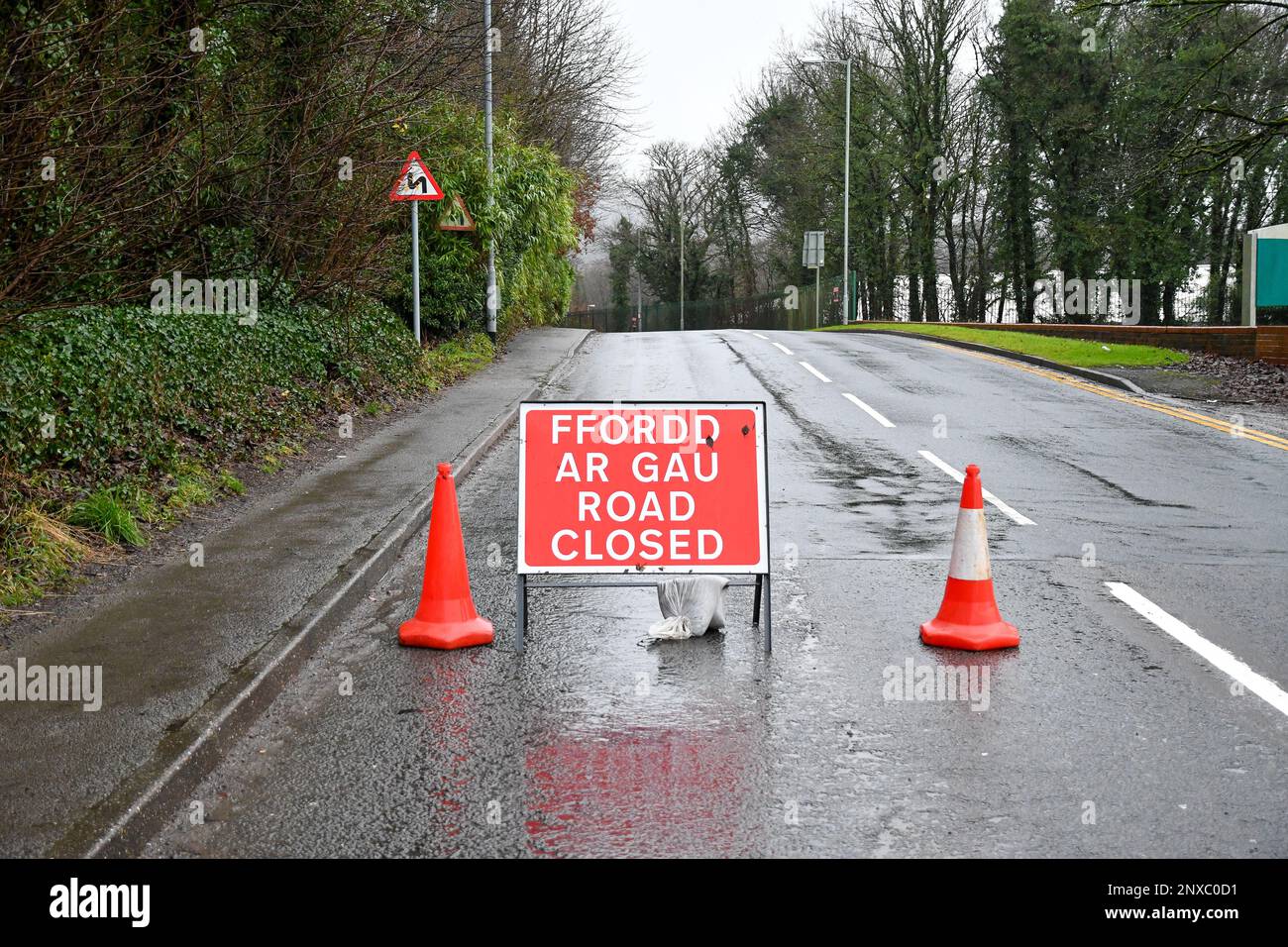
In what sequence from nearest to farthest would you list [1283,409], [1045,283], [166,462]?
[166,462]
[1283,409]
[1045,283]

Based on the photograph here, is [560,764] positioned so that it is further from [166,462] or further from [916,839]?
[166,462]

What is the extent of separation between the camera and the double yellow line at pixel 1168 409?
45.1ft

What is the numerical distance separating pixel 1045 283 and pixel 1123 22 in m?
9.72

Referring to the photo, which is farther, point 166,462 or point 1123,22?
point 1123,22

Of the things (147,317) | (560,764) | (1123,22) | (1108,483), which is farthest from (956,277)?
(560,764)

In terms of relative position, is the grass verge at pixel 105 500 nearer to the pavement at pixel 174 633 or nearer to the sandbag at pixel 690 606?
the pavement at pixel 174 633

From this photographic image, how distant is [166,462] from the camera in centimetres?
932

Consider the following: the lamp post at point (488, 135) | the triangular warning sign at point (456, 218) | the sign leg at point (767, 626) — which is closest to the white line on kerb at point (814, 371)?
the lamp post at point (488, 135)

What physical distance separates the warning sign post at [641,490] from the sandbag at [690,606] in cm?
23

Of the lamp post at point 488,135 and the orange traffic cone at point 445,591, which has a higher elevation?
the lamp post at point 488,135

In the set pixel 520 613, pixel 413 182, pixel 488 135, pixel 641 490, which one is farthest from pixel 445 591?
pixel 488 135

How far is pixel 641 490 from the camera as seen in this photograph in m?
6.55

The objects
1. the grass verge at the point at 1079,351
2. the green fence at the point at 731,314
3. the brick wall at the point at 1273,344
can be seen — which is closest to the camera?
the brick wall at the point at 1273,344

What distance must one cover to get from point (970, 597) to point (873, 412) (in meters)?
9.74
